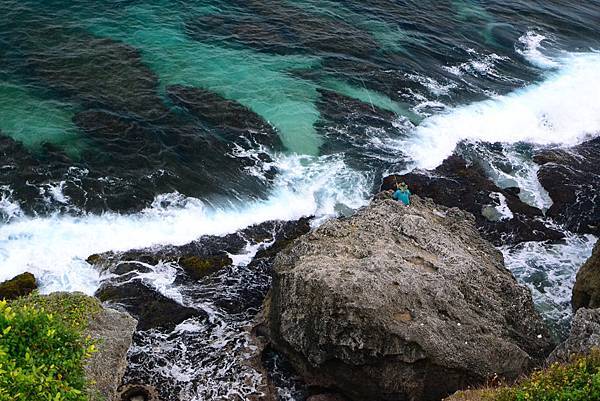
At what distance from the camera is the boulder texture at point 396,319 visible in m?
18.5

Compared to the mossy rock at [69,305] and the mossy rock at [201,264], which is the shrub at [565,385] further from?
the mossy rock at [201,264]

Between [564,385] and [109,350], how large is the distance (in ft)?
37.8

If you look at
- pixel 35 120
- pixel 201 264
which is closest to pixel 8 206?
pixel 35 120

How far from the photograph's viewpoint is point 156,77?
34875mm

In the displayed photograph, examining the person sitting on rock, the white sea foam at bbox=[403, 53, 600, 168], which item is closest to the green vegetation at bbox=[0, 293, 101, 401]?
the person sitting on rock

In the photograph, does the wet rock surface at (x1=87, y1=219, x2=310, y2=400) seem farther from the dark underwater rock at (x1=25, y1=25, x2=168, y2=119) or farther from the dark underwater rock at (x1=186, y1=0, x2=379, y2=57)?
the dark underwater rock at (x1=186, y1=0, x2=379, y2=57)

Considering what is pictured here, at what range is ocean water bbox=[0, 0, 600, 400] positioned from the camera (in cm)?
2508

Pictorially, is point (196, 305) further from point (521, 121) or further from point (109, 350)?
point (521, 121)

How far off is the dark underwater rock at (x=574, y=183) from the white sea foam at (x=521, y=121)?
5.32ft

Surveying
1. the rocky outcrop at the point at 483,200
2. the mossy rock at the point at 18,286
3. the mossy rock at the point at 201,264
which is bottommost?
the mossy rock at the point at 18,286

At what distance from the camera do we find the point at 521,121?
36750 millimetres

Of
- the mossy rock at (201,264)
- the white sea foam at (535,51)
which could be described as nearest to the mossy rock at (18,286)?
the mossy rock at (201,264)

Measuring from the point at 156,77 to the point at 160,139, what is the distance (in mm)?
6200

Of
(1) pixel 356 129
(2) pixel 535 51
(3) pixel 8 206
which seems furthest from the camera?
(2) pixel 535 51
